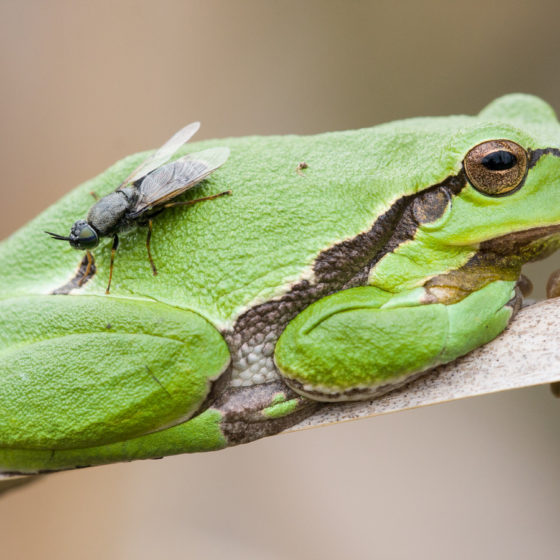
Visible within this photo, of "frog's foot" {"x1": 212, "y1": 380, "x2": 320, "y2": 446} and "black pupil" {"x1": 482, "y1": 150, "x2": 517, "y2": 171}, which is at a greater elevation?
"black pupil" {"x1": 482, "y1": 150, "x2": 517, "y2": 171}

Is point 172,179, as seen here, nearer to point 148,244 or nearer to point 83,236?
point 148,244

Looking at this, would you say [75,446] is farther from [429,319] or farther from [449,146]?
[449,146]

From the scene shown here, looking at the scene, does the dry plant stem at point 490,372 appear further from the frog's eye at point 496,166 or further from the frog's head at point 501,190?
the frog's eye at point 496,166

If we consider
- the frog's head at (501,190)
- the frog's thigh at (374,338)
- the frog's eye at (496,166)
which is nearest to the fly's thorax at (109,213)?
the frog's thigh at (374,338)

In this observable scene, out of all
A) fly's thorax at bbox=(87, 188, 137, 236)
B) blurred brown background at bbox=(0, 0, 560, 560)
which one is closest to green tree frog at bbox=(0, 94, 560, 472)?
fly's thorax at bbox=(87, 188, 137, 236)

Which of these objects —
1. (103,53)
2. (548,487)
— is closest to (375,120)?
(103,53)

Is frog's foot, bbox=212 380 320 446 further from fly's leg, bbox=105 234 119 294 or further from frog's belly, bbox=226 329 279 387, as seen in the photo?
fly's leg, bbox=105 234 119 294

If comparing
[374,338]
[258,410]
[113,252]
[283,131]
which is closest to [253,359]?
[258,410]
